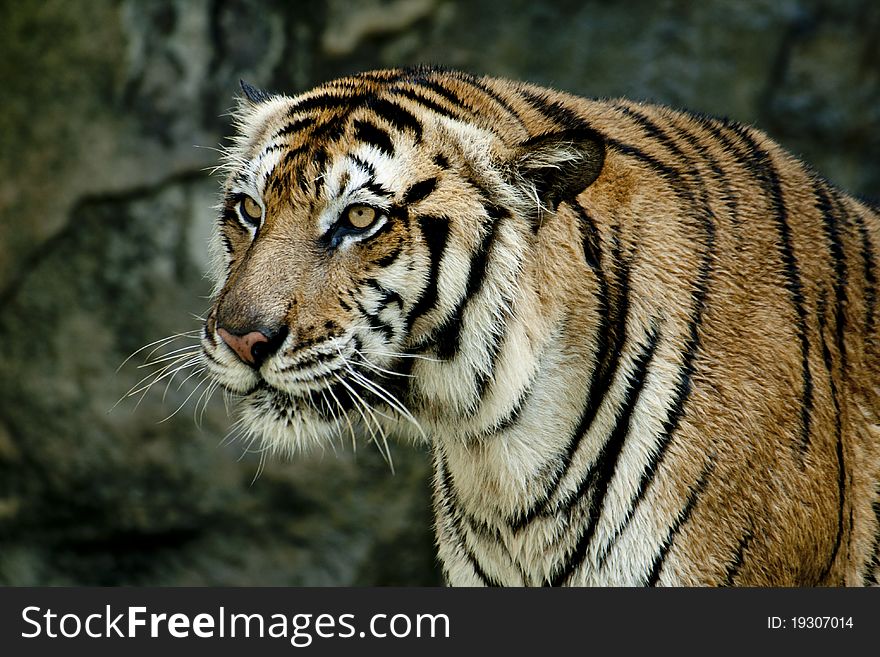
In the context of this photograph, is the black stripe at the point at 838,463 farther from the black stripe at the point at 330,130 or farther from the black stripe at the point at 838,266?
the black stripe at the point at 330,130

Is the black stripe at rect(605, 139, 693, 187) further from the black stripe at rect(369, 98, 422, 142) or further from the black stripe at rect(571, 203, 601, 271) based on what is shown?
→ the black stripe at rect(369, 98, 422, 142)

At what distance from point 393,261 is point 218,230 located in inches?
25.7

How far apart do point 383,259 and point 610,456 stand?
79 cm

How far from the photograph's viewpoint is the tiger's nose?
254cm

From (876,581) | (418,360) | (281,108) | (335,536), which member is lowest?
(335,536)

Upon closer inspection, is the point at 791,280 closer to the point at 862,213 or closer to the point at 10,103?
the point at 862,213

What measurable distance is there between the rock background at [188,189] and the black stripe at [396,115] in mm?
2955

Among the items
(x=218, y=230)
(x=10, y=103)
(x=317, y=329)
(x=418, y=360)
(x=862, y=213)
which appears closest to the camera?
(x=317, y=329)

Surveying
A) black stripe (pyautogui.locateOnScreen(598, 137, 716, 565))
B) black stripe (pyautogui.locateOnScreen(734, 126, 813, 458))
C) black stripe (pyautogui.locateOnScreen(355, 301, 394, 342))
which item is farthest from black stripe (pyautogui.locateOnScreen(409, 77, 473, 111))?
black stripe (pyautogui.locateOnScreen(734, 126, 813, 458))

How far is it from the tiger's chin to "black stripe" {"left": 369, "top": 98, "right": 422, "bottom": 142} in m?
0.74

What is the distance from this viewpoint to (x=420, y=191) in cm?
265

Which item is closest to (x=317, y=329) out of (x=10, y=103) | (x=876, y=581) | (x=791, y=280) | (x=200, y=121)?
(x=791, y=280)

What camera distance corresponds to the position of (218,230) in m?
3.02

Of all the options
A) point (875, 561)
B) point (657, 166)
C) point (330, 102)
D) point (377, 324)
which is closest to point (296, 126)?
point (330, 102)
